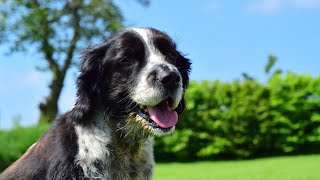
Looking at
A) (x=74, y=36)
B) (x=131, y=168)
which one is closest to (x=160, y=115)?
(x=131, y=168)

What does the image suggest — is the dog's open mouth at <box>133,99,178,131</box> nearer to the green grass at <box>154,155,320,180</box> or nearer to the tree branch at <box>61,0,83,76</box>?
the green grass at <box>154,155,320,180</box>

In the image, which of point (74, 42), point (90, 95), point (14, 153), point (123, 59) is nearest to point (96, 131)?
point (90, 95)

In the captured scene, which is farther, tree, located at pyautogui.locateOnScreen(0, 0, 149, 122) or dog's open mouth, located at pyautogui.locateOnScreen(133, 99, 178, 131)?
tree, located at pyautogui.locateOnScreen(0, 0, 149, 122)

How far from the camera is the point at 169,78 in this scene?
4461mm

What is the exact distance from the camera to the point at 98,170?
460cm

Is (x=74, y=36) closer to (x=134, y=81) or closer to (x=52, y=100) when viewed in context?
(x=52, y=100)

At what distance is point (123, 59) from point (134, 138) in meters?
0.68

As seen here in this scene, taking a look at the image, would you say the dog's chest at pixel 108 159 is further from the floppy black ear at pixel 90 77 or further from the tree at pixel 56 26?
the tree at pixel 56 26

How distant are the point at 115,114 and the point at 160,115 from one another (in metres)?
0.37

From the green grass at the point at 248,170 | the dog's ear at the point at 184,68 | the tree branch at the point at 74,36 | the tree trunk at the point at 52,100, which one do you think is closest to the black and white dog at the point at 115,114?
the dog's ear at the point at 184,68

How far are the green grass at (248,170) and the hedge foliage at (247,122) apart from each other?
885 millimetres

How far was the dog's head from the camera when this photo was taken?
4.51 m

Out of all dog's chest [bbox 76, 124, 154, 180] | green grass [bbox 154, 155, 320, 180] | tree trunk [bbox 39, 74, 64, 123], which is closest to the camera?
dog's chest [bbox 76, 124, 154, 180]

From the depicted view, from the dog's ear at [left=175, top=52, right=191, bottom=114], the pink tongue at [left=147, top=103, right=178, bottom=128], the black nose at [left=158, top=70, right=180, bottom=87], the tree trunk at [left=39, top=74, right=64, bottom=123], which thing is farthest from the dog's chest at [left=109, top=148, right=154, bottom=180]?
the tree trunk at [left=39, top=74, right=64, bottom=123]
